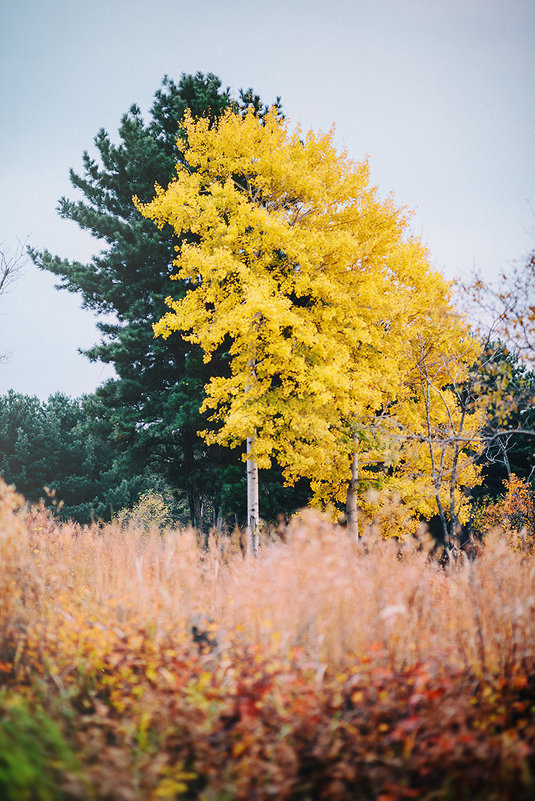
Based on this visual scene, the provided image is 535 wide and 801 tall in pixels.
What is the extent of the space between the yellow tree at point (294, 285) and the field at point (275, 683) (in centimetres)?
505

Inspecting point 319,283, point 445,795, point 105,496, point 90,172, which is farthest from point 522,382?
point 105,496

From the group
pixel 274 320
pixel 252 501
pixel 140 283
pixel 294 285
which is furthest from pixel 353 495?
pixel 140 283

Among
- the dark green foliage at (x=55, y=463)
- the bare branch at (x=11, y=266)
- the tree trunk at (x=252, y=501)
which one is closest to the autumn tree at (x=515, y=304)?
the tree trunk at (x=252, y=501)

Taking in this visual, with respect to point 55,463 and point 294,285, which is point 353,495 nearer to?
point 294,285

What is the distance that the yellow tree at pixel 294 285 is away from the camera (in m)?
9.15

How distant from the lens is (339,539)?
14.8ft

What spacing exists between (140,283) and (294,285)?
6.60 meters

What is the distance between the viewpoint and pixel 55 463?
22.8m

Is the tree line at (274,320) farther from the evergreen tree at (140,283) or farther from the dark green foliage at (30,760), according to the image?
the dark green foliage at (30,760)

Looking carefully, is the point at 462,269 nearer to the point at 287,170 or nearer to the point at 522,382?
the point at 522,382

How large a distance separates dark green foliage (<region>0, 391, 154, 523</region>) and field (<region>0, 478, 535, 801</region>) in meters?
18.8

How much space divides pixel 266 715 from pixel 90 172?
54.6 feet

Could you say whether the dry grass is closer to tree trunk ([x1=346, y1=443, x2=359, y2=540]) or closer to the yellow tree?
the yellow tree

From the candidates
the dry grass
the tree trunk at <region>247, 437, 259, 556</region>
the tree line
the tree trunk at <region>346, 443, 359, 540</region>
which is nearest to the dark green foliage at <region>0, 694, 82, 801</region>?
the dry grass
